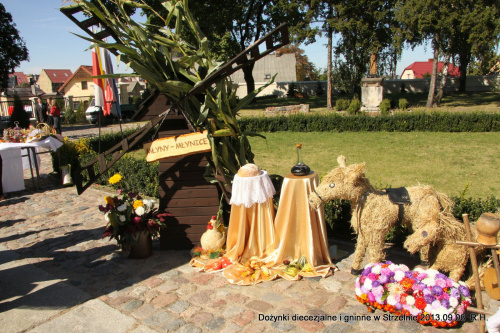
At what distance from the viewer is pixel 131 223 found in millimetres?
6293

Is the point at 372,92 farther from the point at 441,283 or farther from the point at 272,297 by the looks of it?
the point at 272,297

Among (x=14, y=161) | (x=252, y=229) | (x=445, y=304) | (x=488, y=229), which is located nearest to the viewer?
(x=488, y=229)

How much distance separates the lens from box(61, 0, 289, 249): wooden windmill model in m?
5.29

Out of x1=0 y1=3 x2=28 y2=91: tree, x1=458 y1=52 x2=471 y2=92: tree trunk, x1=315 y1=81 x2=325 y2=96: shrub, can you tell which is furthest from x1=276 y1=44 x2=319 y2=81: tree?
x1=0 y1=3 x2=28 y2=91: tree

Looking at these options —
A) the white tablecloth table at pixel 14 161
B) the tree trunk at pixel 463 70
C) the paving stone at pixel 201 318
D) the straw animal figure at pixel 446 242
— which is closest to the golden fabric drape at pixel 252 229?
the paving stone at pixel 201 318

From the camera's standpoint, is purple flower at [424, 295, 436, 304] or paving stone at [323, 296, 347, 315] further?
paving stone at [323, 296, 347, 315]

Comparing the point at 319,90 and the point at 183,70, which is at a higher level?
the point at 319,90

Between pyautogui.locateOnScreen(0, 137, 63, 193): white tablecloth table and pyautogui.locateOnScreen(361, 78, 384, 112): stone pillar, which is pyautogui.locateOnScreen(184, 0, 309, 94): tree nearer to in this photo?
pyautogui.locateOnScreen(361, 78, 384, 112): stone pillar

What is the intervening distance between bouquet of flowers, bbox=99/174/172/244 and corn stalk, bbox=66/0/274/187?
4.83 feet

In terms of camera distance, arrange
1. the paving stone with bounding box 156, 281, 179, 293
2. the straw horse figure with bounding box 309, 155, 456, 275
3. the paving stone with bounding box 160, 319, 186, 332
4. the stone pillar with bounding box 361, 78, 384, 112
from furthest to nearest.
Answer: the stone pillar with bounding box 361, 78, 384, 112 → the paving stone with bounding box 156, 281, 179, 293 → the straw horse figure with bounding box 309, 155, 456, 275 → the paving stone with bounding box 160, 319, 186, 332

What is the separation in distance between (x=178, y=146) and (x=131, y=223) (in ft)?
5.22

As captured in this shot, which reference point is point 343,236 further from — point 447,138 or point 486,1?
point 486,1

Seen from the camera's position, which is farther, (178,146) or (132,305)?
(178,146)

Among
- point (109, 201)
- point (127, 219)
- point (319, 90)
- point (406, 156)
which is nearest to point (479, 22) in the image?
point (406, 156)
